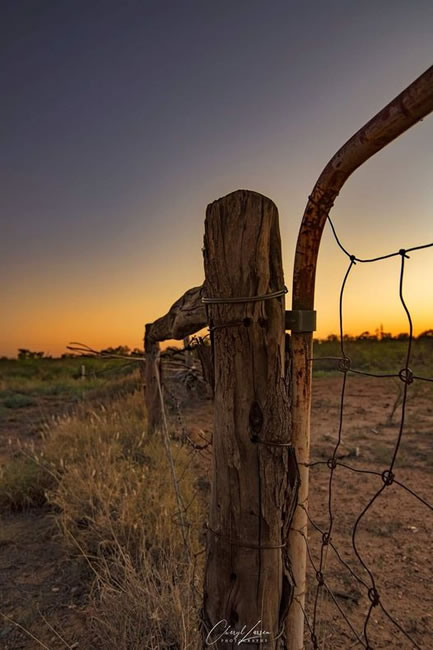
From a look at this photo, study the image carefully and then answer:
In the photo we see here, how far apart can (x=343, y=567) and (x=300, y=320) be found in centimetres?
266

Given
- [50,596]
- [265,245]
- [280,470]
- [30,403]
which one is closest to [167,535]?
[50,596]

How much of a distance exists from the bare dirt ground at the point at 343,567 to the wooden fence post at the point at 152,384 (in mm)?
1828

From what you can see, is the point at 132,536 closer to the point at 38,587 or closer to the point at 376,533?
the point at 38,587

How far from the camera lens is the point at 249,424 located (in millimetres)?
1571

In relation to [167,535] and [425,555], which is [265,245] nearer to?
[167,535]

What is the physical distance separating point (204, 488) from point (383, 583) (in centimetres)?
212

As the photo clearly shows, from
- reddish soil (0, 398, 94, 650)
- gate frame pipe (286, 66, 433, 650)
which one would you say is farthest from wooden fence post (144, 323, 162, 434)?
gate frame pipe (286, 66, 433, 650)

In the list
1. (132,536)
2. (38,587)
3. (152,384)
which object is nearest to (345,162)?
(132,536)

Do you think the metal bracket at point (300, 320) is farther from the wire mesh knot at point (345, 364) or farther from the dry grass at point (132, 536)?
the dry grass at point (132, 536)

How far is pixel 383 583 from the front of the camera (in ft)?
10.9

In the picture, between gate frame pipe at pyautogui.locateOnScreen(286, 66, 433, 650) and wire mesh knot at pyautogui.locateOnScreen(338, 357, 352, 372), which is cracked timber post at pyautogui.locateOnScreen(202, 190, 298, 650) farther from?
wire mesh knot at pyautogui.locateOnScreen(338, 357, 352, 372)

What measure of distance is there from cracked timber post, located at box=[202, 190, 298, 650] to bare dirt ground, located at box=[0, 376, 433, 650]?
0.33 m

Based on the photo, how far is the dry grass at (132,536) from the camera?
2.31 metres

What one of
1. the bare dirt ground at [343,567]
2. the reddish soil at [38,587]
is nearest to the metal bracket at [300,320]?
the bare dirt ground at [343,567]
